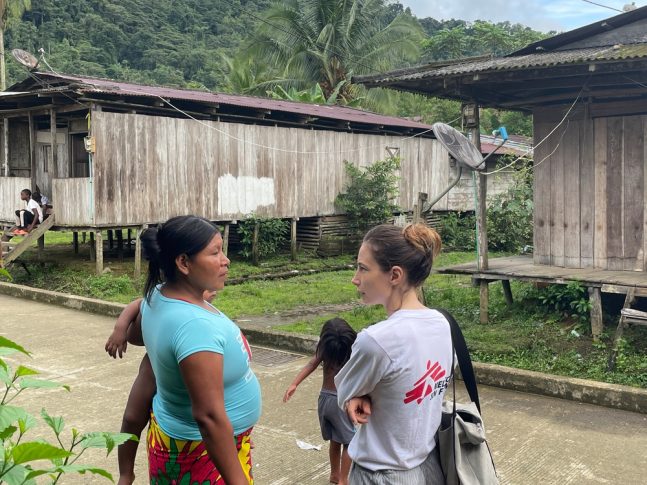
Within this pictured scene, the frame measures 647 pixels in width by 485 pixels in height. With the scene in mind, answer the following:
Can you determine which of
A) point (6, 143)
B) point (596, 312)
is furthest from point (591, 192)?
point (6, 143)

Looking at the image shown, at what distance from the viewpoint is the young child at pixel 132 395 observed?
270 centimetres

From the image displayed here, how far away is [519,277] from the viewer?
7.65 m

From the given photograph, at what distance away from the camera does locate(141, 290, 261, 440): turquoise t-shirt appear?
2.17 m

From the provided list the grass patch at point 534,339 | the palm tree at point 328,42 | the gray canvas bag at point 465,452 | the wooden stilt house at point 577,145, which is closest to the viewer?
the gray canvas bag at point 465,452

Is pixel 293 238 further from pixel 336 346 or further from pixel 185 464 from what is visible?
pixel 185 464

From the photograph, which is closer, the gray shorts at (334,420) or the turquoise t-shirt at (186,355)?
the turquoise t-shirt at (186,355)

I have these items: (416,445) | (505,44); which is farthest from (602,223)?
(505,44)

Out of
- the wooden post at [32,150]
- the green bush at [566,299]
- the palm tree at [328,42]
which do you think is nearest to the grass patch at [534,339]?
the green bush at [566,299]

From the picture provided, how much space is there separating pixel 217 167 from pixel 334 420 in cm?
1111

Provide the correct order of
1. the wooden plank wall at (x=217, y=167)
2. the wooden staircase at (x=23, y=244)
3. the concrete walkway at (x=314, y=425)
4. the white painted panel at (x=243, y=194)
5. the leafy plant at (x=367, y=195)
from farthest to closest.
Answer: the leafy plant at (x=367, y=195), the white painted panel at (x=243, y=194), the wooden plank wall at (x=217, y=167), the wooden staircase at (x=23, y=244), the concrete walkway at (x=314, y=425)

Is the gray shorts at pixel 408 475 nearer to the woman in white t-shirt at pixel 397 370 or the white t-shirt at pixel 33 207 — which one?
the woman in white t-shirt at pixel 397 370

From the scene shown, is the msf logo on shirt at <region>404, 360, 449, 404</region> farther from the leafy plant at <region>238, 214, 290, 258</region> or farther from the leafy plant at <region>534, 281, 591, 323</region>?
the leafy plant at <region>238, 214, 290, 258</region>

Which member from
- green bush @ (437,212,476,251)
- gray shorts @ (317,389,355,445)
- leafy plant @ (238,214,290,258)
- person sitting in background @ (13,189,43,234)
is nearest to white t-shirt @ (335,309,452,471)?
gray shorts @ (317,389,355,445)

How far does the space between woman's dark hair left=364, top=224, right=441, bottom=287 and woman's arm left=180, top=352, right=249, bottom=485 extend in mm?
658
